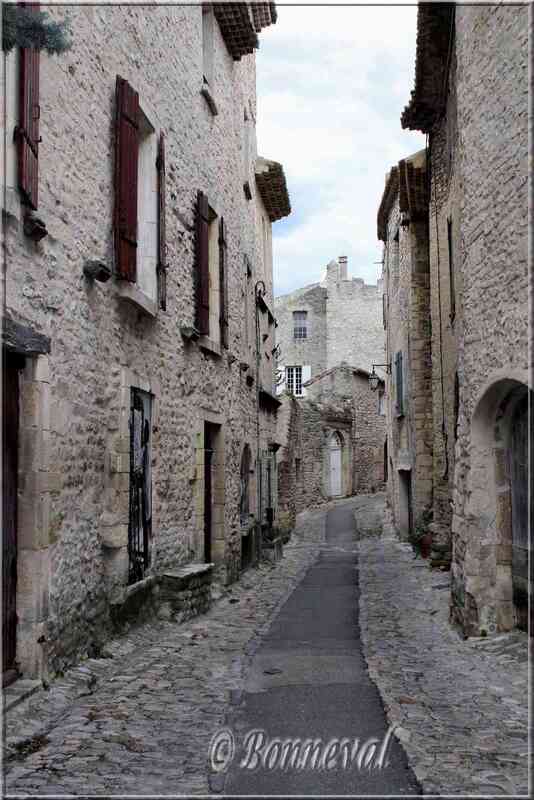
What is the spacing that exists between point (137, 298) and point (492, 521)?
3756 millimetres

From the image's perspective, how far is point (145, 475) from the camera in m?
7.80

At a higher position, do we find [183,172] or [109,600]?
[183,172]

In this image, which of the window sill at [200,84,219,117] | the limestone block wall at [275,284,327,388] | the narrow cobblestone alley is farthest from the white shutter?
the narrow cobblestone alley

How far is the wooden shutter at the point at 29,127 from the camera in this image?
4.94m

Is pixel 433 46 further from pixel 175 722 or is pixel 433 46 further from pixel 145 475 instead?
pixel 175 722

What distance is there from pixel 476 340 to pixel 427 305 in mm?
7993

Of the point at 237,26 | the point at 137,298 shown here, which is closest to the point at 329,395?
the point at 237,26

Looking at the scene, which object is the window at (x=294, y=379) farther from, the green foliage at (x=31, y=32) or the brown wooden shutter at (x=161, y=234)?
Result: the green foliage at (x=31, y=32)

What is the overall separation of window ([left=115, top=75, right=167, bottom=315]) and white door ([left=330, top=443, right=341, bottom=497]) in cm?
2537

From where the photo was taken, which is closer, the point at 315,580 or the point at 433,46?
the point at 433,46

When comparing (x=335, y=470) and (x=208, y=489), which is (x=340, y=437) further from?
(x=208, y=489)

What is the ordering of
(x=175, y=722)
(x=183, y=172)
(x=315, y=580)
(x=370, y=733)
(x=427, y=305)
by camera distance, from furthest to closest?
1. (x=427, y=305)
2. (x=315, y=580)
3. (x=183, y=172)
4. (x=175, y=722)
5. (x=370, y=733)

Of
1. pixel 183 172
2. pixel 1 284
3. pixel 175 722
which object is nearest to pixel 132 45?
pixel 183 172

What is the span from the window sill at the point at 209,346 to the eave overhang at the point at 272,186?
22.1 ft
